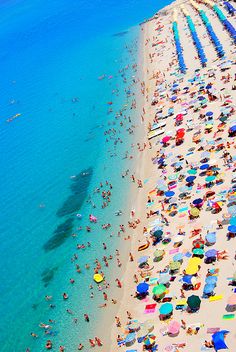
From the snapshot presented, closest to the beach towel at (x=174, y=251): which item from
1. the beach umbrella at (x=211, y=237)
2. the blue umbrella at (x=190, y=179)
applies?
the beach umbrella at (x=211, y=237)

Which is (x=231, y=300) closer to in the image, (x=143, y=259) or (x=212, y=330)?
(x=212, y=330)

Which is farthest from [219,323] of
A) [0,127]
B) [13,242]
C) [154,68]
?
[0,127]

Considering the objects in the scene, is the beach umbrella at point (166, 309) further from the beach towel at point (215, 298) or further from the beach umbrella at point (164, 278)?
the beach towel at point (215, 298)

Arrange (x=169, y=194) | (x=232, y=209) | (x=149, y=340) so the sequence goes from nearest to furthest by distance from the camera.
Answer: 1. (x=149, y=340)
2. (x=232, y=209)
3. (x=169, y=194)

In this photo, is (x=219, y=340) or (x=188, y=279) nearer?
(x=219, y=340)

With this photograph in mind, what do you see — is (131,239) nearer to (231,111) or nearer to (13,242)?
(13,242)

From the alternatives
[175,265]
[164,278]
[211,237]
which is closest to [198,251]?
[211,237]

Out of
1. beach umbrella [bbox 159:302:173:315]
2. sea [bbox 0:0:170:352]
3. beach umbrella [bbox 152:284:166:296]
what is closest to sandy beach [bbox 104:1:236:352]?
beach umbrella [bbox 159:302:173:315]
